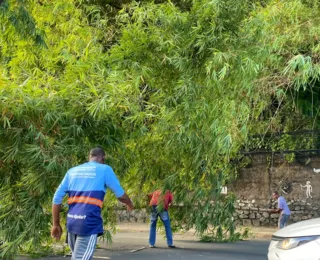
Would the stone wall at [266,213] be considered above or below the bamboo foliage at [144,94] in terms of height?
below

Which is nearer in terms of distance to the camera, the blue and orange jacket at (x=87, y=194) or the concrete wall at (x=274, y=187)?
the blue and orange jacket at (x=87, y=194)

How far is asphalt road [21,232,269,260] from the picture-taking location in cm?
1304

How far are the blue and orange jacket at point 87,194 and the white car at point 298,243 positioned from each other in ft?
6.11

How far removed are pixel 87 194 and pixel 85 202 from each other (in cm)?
9

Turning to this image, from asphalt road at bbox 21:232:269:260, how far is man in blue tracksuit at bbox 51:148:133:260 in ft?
19.0

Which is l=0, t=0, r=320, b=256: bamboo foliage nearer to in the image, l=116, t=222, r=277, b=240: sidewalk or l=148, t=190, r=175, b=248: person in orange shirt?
l=148, t=190, r=175, b=248: person in orange shirt

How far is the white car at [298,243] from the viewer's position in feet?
23.3

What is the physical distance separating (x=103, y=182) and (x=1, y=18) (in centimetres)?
450

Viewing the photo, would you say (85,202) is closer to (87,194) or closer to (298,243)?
(87,194)

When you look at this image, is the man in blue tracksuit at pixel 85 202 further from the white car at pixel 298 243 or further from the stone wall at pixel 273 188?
the stone wall at pixel 273 188

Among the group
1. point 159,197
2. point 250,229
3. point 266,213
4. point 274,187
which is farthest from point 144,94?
point 266,213

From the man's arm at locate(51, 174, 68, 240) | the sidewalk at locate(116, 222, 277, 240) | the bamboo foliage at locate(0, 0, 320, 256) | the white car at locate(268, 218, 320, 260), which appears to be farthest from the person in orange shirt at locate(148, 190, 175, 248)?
the man's arm at locate(51, 174, 68, 240)

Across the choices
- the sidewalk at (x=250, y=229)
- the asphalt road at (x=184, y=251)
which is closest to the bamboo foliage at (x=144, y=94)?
the asphalt road at (x=184, y=251)

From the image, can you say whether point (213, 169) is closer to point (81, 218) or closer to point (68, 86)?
point (68, 86)
